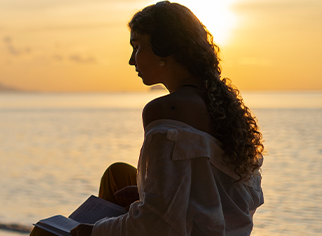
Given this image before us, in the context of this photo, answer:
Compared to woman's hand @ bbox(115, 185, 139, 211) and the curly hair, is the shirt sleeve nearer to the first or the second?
the curly hair

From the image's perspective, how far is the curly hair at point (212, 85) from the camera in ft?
3.78

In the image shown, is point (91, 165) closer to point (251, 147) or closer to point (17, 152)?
point (17, 152)

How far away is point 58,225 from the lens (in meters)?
1.28

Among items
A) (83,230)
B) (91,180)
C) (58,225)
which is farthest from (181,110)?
(91,180)

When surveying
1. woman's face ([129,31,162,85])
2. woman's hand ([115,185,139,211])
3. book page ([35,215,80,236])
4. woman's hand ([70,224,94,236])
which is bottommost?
book page ([35,215,80,236])

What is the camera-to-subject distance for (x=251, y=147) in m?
1.22

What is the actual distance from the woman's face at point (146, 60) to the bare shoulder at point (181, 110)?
13 centimetres

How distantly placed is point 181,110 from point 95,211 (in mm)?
506

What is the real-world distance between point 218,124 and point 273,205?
116 inches

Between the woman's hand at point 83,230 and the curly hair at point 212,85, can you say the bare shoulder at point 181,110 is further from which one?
the woman's hand at point 83,230

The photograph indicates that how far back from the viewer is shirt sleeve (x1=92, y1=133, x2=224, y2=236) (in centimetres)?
101

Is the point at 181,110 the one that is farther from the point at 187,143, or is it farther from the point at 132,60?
the point at 132,60

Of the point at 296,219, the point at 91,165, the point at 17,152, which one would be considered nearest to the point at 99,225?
the point at 296,219

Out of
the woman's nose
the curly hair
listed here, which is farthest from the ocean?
the woman's nose
